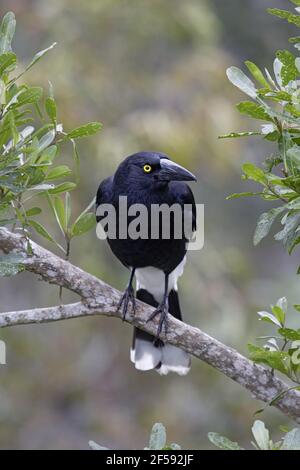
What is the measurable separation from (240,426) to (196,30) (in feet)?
12.2

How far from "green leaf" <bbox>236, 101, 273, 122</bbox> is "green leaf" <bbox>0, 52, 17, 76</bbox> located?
83 centimetres

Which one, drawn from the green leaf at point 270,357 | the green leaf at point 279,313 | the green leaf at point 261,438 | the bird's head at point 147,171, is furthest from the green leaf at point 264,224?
the bird's head at point 147,171

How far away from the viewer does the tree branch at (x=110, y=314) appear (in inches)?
131

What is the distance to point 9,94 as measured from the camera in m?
3.03

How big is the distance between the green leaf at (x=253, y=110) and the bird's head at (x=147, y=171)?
4.58ft

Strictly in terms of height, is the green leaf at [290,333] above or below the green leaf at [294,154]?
below

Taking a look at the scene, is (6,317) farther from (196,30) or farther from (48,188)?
(196,30)

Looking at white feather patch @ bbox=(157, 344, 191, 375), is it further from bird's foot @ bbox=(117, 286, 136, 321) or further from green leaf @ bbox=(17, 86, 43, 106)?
green leaf @ bbox=(17, 86, 43, 106)

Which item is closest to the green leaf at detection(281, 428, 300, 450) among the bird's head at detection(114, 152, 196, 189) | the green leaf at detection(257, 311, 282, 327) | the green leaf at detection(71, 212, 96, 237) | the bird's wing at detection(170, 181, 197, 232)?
the green leaf at detection(257, 311, 282, 327)

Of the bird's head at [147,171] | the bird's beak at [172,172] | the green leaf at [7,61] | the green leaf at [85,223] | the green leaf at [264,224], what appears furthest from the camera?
the bird's head at [147,171]

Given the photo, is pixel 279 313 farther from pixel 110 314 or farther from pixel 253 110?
pixel 253 110

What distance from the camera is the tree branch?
3.32 meters

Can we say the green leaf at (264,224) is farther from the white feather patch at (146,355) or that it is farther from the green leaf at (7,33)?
the white feather patch at (146,355)
